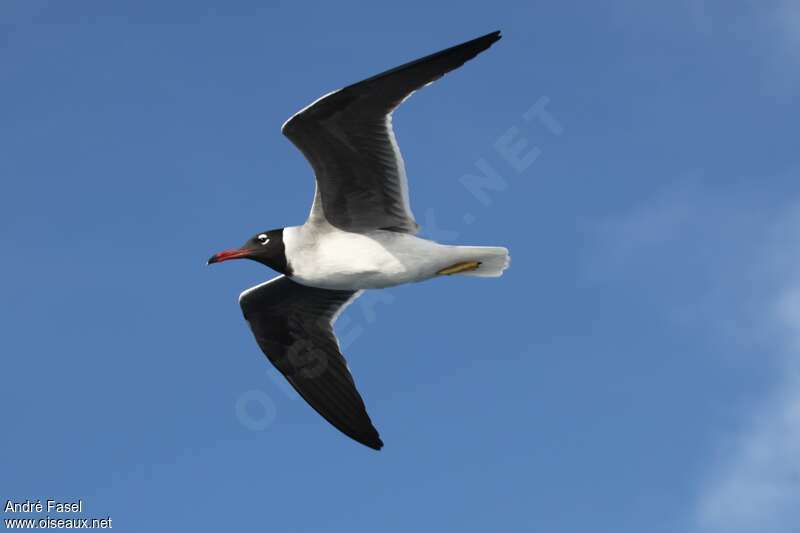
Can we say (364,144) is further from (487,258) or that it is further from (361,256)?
(487,258)

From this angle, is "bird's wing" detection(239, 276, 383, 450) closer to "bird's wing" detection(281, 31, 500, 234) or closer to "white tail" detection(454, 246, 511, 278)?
"bird's wing" detection(281, 31, 500, 234)

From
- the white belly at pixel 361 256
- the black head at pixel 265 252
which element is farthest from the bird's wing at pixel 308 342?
the white belly at pixel 361 256

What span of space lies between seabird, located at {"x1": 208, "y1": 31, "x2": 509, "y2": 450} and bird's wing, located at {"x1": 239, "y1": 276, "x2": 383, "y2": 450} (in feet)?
0.04

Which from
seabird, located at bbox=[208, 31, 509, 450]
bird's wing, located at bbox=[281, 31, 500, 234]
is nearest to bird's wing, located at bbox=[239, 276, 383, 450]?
seabird, located at bbox=[208, 31, 509, 450]

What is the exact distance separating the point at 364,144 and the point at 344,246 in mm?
1294

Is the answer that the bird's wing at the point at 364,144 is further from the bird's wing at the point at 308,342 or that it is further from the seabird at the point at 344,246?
the bird's wing at the point at 308,342

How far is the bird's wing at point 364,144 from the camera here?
1185 cm

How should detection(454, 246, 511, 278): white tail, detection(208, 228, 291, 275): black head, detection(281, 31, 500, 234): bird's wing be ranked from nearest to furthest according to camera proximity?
detection(281, 31, 500, 234): bird's wing, detection(454, 246, 511, 278): white tail, detection(208, 228, 291, 275): black head

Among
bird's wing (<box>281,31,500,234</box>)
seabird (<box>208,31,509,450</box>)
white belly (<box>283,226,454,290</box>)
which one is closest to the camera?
bird's wing (<box>281,31,500,234</box>)

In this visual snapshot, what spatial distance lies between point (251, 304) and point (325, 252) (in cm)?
220

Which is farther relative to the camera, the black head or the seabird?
the black head

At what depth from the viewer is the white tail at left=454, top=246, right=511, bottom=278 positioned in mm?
13375

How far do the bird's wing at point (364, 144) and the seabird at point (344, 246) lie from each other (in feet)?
0.04

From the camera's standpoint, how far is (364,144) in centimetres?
1251
